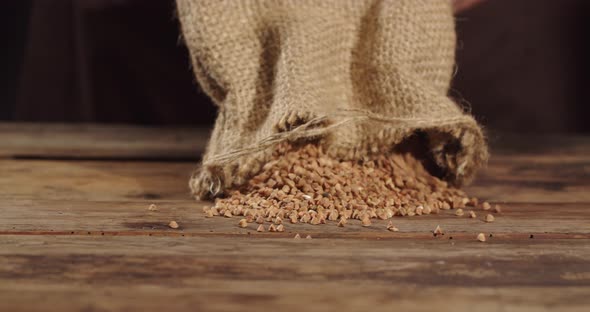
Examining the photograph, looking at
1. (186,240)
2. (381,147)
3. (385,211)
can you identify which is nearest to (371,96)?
(381,147)

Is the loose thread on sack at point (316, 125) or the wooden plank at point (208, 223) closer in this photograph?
the wooden plank at point (208, 223)

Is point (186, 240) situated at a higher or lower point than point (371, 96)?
lower

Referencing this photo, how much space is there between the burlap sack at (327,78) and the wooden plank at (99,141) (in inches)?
14.1

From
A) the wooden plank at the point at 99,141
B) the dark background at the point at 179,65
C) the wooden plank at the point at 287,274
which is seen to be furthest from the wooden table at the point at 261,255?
the dark background at the point at 179,65

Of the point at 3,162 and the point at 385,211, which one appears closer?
the point at 385,211

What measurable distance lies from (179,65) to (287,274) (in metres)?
1.31

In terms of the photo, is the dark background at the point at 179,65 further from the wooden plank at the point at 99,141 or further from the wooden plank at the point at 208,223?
the wooden plank at the point at 208,223

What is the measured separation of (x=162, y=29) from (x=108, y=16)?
14cm

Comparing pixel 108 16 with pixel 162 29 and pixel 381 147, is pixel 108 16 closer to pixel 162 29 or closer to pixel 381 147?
pixel 162 29

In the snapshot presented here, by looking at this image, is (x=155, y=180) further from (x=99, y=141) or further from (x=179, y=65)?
(x=179, y=65)

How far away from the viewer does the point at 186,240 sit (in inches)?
31.9

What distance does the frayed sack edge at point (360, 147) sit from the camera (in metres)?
0.96

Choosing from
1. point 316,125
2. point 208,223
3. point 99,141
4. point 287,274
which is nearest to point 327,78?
point 316,125

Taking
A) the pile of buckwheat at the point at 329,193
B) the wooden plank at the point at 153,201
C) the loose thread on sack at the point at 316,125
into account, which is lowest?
the wooden plank at the point at 153,201
